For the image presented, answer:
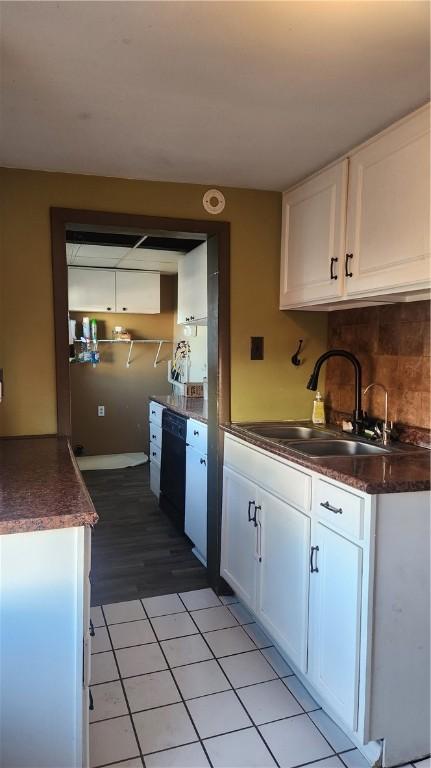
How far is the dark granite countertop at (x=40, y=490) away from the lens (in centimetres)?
124

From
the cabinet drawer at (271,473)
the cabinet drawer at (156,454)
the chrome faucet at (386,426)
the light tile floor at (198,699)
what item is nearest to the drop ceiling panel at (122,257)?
the cabinet drawer at (156,454)

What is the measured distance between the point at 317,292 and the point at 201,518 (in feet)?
4.83

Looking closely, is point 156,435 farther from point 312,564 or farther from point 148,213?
point 312,564

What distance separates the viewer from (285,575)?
200 cm

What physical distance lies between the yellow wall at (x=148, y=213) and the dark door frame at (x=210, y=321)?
0.12ft

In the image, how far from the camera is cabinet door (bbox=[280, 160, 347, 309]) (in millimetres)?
2145

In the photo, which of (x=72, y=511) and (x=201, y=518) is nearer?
(x=72, y=511)

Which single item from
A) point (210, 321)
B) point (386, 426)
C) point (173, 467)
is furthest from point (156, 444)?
point (386, 426)

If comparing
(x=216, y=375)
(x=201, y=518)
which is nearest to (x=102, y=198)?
(x=216, y=375)

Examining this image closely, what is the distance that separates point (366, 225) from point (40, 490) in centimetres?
150

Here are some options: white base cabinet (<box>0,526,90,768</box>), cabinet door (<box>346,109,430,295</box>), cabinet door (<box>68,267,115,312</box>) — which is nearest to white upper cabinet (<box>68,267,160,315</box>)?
cabinet door (<box>68,267,115,312</box>)

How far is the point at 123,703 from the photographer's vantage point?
1850mm

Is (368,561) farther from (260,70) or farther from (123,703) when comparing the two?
(260,70)

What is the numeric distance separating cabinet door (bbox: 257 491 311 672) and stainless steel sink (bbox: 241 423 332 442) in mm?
401
